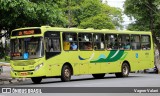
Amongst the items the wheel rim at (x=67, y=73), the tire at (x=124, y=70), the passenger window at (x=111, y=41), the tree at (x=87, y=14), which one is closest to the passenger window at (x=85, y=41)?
the passenger window at (x=111, y=41)

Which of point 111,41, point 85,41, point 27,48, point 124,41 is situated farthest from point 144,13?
point 27,48

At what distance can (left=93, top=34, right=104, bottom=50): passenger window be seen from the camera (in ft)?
91.7

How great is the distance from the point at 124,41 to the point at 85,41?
423 centimetres

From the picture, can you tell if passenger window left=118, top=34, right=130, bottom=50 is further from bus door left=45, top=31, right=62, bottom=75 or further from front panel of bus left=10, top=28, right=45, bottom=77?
front panel of bus left=10, top=28, right=45, bottom=77

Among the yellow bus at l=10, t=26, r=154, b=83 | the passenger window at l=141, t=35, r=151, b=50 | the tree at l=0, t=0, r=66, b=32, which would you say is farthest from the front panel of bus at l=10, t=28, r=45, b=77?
the passenger window at l=141, t=35, r=151, b=50

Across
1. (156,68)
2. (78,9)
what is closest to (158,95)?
(156,68)

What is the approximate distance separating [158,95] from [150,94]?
438 millimetres

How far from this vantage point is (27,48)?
947 inches

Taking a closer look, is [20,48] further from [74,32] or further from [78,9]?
[78,9]

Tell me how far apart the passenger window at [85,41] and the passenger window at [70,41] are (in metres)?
0.47

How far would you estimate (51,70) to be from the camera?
2441 cm

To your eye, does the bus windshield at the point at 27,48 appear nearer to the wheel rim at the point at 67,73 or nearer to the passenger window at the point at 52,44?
the passenger window at the point at 52,44

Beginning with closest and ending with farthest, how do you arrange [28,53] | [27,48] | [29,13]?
1. [28,53]
2. [27,48]
3. [29,13]

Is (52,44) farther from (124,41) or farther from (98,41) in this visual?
(124,41)
